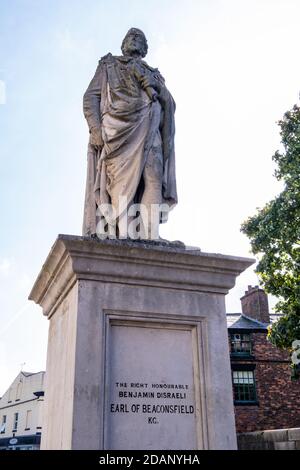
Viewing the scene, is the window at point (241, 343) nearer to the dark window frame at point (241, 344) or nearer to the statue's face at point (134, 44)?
the dark window frame at point (241, 344)

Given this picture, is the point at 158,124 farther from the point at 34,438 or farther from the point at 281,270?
the point at 34,438

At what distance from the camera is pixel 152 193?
213 inches

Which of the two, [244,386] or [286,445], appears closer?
[286,445]

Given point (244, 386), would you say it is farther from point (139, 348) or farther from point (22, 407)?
point (22, 407)

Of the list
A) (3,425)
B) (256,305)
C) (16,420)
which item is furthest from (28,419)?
(256,305)

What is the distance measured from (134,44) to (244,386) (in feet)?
97.8

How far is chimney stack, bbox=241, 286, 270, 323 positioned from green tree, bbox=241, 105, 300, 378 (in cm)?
1694

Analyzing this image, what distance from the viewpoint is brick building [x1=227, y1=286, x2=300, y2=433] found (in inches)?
1246

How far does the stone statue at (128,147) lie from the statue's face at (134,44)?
169mm

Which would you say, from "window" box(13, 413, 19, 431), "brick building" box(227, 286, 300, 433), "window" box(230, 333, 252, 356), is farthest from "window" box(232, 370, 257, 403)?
"window" box(13, 413, 19, 431)

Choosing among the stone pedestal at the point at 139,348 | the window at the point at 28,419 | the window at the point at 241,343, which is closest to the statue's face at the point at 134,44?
the stone pedestal at the point at 139,348

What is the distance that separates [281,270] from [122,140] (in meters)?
17.0

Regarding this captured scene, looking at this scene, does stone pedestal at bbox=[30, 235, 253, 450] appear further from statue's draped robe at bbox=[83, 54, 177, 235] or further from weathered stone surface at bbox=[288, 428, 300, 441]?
weathered stone surface at bbox=[288, 428, 300, 441]

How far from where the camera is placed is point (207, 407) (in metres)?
4.26
